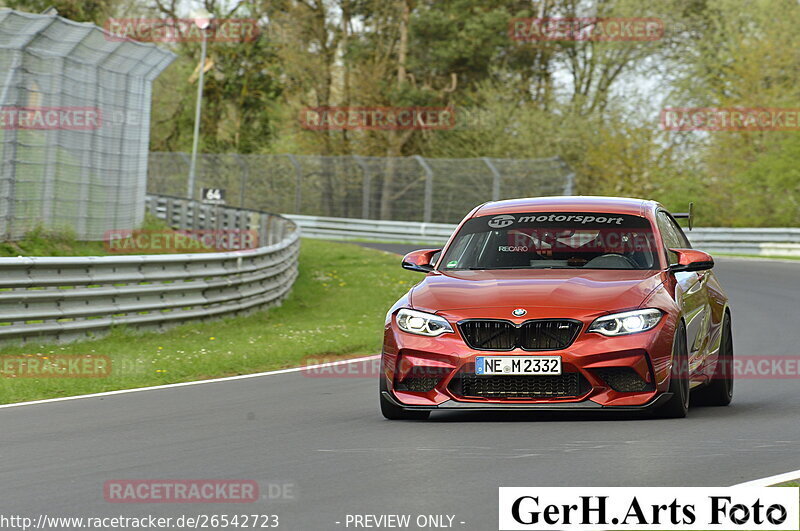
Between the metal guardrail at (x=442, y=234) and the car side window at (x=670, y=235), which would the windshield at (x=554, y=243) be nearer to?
the car side window at (x=670, y=235)

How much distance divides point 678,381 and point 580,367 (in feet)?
2.36

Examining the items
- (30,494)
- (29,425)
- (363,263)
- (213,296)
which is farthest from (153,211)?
(30,494)

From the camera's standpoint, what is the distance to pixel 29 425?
9406 mm

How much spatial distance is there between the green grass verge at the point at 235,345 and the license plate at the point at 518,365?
4625 mm

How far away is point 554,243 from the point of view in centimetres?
975

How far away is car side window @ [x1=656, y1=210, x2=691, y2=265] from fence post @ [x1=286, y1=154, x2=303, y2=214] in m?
37.7

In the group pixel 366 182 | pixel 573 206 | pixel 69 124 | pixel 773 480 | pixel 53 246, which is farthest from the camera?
pixel 366 182

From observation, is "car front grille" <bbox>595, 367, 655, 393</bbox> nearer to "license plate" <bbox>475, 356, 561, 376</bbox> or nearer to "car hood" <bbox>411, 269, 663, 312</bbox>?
"license plate" <bbox>475, 356, 561, 376</bbox>

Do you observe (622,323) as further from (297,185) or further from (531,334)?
(297,185)

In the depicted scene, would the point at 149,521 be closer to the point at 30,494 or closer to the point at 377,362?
the point at 30,494

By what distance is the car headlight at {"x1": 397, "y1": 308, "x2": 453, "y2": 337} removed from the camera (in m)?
8.61

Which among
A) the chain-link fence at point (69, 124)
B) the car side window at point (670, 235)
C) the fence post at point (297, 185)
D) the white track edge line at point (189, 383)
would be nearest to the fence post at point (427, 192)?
the fence post at point (297, 185)

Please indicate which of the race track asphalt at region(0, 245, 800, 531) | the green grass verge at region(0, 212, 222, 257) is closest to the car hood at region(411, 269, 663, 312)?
the race track asphalt at region(0, 245, 800, 531)

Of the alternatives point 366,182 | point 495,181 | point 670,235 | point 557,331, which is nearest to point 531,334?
point 557,331
